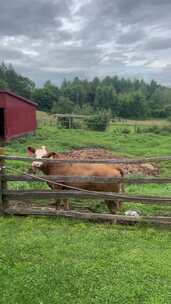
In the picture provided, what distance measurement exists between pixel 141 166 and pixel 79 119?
36.4 m

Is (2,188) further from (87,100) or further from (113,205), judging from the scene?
(87,100)

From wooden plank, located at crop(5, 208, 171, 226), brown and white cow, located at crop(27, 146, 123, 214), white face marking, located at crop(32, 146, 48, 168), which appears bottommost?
wooden plank, located at crop(5, 208, 171, 226)

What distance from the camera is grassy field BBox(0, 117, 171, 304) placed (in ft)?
15.3

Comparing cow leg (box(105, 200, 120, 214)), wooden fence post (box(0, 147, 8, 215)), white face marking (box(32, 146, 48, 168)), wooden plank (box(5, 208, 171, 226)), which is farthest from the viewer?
white face marking (box(32, 146, 48, 168))

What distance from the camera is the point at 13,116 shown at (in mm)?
28703

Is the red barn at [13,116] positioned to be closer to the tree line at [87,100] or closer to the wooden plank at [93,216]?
the wooden plank at [93,216]

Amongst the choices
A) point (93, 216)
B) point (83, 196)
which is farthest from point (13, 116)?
point (93, 216)

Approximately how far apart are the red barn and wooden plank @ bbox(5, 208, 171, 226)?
18.4m

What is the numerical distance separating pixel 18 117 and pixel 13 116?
4.79 ft

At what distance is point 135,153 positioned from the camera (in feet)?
78.3

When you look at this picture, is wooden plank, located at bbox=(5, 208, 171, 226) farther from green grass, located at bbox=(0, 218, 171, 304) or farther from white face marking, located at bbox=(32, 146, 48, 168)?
white face marking, located at bbox=(32, 146, 48, 168)

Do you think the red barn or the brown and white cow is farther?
the red barn

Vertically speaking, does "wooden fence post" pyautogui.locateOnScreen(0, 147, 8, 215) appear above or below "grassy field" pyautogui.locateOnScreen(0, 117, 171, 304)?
above

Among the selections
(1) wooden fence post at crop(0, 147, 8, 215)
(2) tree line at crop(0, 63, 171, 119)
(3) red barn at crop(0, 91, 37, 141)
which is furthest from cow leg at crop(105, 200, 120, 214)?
(2) tree line at crop(0, 63, 171, 119)
